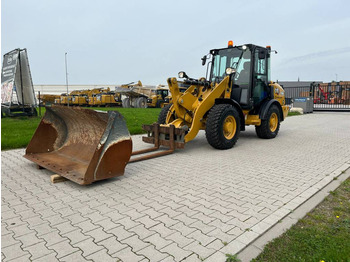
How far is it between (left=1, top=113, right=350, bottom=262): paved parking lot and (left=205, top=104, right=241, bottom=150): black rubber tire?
578 millimetres

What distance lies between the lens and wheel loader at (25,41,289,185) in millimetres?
4355

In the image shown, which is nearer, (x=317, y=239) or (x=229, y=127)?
(x=317, y=239)

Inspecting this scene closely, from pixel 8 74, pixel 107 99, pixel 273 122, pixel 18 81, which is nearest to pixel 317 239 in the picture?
pixel 273 122

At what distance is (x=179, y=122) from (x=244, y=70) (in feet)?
8.20

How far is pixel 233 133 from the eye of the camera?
7.07m

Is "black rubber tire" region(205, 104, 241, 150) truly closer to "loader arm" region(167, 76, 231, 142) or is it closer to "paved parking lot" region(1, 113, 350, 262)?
"loader arm" region(167, 76, 231, 142)

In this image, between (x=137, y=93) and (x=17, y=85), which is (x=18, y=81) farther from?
(x=137, y=93)

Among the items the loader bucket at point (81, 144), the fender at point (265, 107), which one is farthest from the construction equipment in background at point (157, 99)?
the loader bucket at point (81, 144)

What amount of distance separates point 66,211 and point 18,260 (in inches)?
39.4

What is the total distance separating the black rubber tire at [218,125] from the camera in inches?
253

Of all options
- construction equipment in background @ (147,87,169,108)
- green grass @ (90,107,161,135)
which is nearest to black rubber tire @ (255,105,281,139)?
green grass @ (90,107,161,135)

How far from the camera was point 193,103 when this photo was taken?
693 cm

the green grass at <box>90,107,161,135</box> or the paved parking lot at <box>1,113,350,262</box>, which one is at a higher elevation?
the green grass at <box>90,107,161,135</box>

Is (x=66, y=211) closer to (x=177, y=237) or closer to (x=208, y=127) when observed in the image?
(x=177, y=237)
